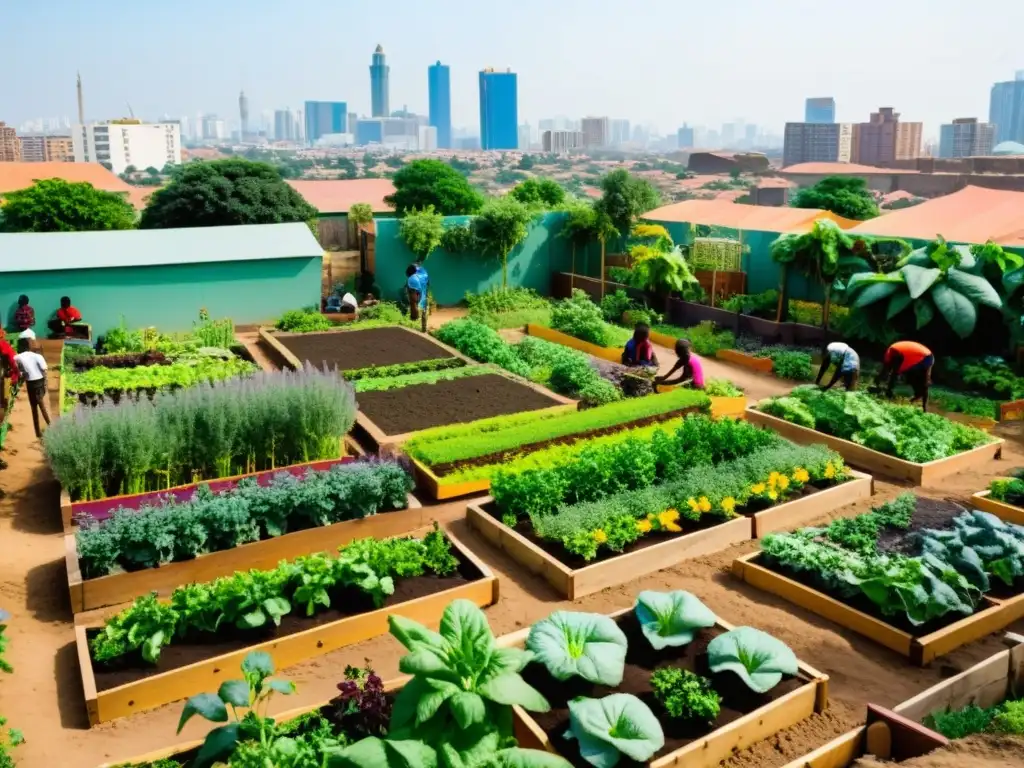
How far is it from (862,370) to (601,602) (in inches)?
300

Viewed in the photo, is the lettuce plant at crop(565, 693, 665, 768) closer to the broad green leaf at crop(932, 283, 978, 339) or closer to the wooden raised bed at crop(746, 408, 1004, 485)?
the wooden raised bed at crop(746, 408, 1004, 485)

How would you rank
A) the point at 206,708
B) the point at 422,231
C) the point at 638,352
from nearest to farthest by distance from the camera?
the point at 206,708 < the point at 638,352 < the point at 422,231

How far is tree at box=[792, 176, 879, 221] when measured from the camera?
3162cm

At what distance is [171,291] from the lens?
579 inches

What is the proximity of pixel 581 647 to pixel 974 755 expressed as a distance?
196cm

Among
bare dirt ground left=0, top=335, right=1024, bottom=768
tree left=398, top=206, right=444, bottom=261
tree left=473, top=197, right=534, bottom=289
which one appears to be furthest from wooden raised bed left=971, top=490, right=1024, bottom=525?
tree left=398, top=206, right=444, bottom=261

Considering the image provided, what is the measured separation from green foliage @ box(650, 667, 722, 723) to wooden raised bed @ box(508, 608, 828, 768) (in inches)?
4.5

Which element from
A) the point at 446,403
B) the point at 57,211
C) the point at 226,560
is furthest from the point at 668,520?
the point at 57,211

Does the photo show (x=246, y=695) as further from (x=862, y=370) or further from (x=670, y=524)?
(x=862, y=370)

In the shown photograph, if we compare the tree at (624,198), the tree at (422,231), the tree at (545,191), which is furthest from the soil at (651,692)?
the tree at (545,191)

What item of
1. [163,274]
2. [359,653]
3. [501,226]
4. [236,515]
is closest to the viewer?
[359,653]

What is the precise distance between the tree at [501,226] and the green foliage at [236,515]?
10.8 meters

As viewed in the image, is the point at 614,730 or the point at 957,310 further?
the point at 957,310

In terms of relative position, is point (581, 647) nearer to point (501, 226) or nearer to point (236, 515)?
point (236, 515)
